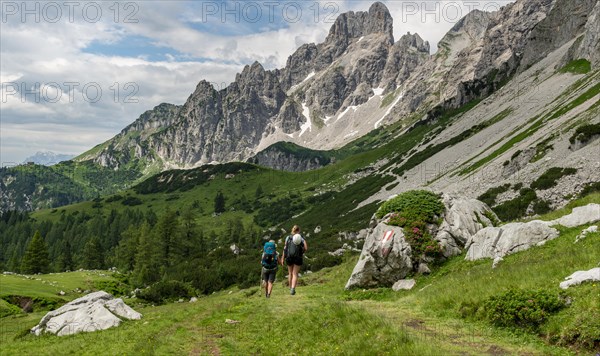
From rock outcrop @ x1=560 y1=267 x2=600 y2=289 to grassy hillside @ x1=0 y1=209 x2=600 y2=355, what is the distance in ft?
1.02

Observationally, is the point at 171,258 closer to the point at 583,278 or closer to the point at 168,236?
the point at 168,236

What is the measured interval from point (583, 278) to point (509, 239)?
8.16 meters

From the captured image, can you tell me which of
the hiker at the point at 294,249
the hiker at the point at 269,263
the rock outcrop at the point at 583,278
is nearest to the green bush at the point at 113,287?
the hiker at the point at 269,263

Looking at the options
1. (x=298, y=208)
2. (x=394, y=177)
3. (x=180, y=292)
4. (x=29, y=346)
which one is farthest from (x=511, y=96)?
(x=29, y=346)

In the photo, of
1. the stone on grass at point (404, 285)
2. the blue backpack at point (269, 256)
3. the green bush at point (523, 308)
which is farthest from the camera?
the blue backpack at point (269, 256)

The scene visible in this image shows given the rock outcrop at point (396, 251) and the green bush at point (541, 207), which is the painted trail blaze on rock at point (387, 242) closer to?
the rock outcrop at point (396, 251)

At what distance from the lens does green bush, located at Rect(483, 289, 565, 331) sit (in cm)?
1188

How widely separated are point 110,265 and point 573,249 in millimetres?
136172

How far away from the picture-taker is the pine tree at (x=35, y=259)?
9222 centimetres

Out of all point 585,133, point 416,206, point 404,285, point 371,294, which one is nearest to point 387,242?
point 404,285

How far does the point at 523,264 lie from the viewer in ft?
55.6

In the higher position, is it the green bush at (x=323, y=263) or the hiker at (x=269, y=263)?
the hiker at (x=269, y=263)

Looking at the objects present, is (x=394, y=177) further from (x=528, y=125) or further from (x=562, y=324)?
(x=562, y=324)

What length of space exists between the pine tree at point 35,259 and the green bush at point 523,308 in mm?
106053
